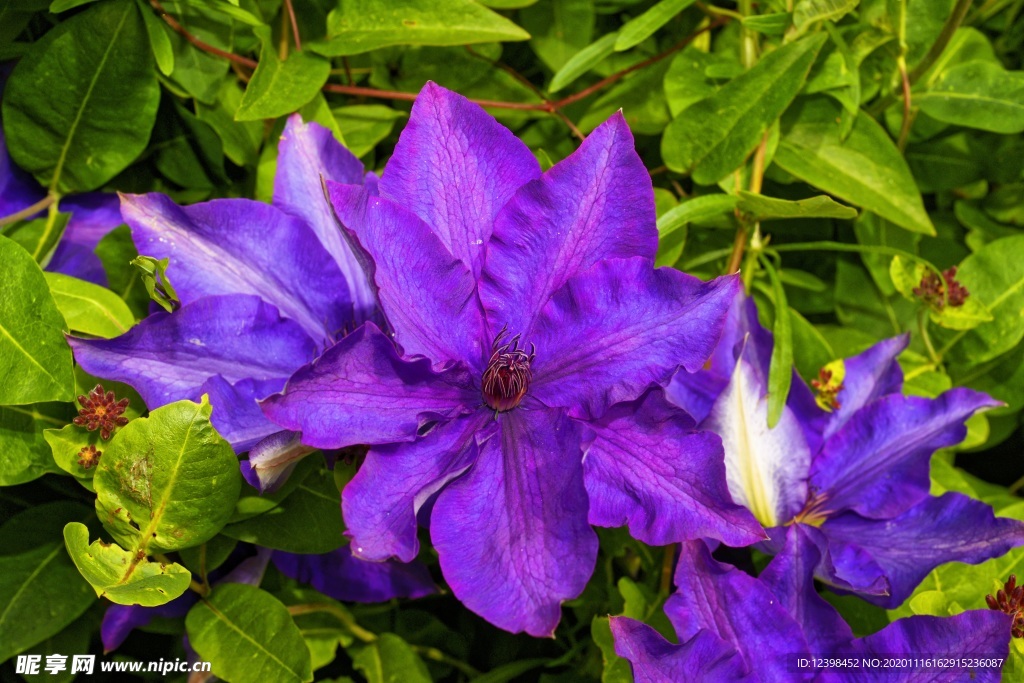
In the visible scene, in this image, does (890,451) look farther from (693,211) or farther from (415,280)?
(415,280)

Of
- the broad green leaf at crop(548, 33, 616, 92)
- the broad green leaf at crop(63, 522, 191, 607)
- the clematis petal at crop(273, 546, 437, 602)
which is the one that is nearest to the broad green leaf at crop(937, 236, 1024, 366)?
the broad green leaf at crop(548, 33, 616, 92)

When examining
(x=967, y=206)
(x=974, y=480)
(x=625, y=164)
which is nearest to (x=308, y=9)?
(x=625, y=164)

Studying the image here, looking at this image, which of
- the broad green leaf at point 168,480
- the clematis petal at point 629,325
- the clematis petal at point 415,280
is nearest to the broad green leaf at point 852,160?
the clematis petal at point 629,325

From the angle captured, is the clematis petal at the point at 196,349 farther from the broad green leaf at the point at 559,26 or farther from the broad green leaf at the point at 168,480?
the broad green leaf at the point at 559,26

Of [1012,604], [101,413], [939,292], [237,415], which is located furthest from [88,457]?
[939,292]

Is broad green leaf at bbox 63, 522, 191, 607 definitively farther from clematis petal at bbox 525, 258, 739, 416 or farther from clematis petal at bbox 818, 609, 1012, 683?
clematis petal at bbox 818, 609, 1012, 683

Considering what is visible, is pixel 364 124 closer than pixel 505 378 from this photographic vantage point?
No

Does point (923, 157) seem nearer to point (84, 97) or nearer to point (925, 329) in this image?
point (925, 329)
